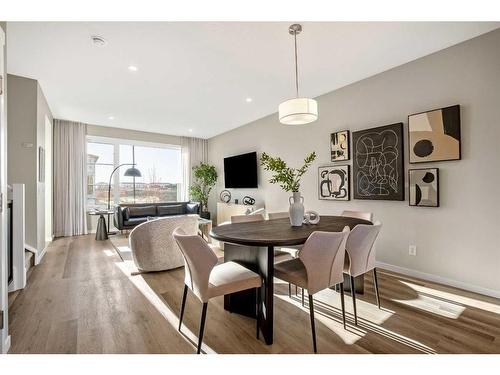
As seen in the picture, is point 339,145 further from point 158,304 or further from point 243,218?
point 158,304

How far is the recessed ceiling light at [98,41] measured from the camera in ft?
8.16

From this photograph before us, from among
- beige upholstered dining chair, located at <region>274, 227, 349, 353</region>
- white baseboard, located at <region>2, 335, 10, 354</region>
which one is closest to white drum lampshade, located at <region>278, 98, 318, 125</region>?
beige upholstered dining chair, located at <region>274, 227, 349, 353</region>

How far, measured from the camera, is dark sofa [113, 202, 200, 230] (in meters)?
5.50

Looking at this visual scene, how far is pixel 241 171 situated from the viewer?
6.05 m

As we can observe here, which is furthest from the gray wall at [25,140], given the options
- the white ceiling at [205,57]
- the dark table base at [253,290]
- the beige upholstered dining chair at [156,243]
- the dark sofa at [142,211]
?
the dark table base at [253,290]

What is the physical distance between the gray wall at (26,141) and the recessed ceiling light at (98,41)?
1807 millimetres

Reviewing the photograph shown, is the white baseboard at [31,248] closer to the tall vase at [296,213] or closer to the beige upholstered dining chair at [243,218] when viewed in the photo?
the beige upholstered dining chair at [243,218]

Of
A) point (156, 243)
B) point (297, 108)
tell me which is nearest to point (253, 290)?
point (156, 243)

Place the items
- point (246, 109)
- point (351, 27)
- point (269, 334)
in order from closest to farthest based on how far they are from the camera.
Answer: point (269, 334) < point (351, 27) < point (246, 109)

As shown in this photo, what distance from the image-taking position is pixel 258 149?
223 inches

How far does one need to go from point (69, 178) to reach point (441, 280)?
7.26 meters
